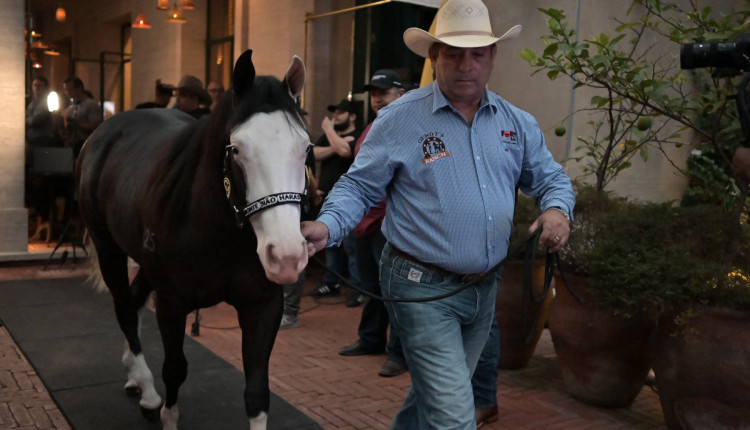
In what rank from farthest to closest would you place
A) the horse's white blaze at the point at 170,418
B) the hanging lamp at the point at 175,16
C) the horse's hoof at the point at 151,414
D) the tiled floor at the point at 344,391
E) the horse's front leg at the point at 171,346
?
the hanging lamp at the point at 175,16
the tiled floor at the point at 344,391
the horse's hoof at the point at 151,414
the horse's white blaze at the point at 170,418
the horse's front leg at the point at 171,346

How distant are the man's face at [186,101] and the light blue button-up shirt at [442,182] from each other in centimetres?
454

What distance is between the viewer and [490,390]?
4.25 meters

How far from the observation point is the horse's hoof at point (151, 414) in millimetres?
4156

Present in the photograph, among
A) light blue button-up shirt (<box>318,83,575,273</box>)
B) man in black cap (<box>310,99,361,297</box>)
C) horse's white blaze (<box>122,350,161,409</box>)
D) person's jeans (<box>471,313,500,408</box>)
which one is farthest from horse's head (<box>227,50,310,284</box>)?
man in black cap (<box>310,99,361,297</box>)

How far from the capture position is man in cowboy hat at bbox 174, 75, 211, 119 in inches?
271

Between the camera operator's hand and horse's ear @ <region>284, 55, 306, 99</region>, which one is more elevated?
horse's ear @ <region>284, 55, 306, 99</region>

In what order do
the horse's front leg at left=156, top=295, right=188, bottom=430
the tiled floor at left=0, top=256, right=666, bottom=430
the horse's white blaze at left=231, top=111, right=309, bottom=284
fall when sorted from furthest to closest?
the tiled floor at left=0, top=256, right=666, bottom=430, the horse's front leg at left=156, top=295, right=188, bottom=430, the horse's white blaze at left=231, top=111, right=309, bottom=284


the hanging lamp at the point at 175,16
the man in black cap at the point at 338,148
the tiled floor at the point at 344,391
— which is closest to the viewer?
the tiled floor at the point at 344,391

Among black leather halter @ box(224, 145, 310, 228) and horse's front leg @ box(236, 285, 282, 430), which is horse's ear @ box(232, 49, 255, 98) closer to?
black leather halter @ box(224, 145, 310, 228)

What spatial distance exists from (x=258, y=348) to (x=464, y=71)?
5.03 feet

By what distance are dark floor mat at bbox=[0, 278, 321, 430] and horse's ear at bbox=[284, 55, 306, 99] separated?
84.7 inches

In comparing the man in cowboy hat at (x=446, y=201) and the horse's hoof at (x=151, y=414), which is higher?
the man in cowboy hat at (x=446, y=201)

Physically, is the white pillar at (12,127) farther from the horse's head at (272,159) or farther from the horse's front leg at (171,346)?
the horse's head at (272,159)

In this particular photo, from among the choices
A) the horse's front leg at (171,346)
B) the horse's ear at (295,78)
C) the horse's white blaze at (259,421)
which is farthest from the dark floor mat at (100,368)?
the horse's ear at (295,78)
